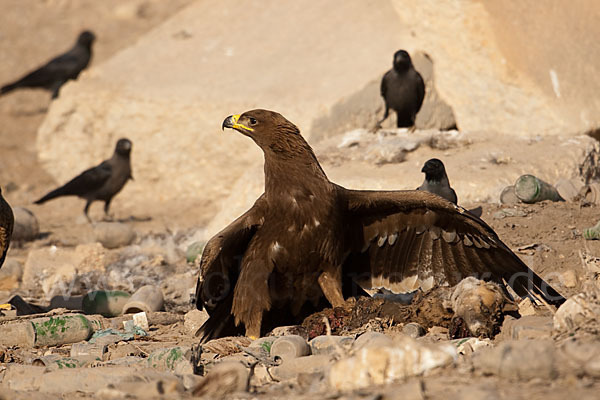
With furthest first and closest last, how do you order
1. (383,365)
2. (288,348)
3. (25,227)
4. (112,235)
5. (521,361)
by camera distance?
(25,227) < (112,235) < (288,348) < (383,365) < (521,361)

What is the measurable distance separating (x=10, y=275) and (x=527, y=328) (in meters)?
5.42

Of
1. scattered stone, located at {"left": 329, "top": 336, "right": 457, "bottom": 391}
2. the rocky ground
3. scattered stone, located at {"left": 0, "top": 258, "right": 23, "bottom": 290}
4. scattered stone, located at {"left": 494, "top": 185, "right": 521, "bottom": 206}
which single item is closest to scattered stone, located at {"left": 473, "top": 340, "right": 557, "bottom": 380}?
the rocky ground

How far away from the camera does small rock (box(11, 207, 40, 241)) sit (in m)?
9.70

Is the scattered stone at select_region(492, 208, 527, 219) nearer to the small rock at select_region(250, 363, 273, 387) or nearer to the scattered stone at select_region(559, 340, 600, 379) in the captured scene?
the small rock at select_region(250, 363, 273, 387)

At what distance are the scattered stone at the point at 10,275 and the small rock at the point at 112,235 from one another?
122 cm

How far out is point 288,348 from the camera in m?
4.44

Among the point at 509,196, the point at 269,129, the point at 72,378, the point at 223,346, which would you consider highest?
the point at 269,129

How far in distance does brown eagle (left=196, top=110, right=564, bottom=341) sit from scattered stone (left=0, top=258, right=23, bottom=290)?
3.18m

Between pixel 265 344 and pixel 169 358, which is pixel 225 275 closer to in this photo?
pixel 265 344

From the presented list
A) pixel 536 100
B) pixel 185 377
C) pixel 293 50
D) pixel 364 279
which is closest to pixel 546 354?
pixel 185 377

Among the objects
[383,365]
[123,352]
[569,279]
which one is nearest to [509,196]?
[569,279]

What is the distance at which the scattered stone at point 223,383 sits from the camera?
337 centimetres

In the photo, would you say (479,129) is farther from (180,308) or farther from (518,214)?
(180,308)

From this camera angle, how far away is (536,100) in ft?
31.1
